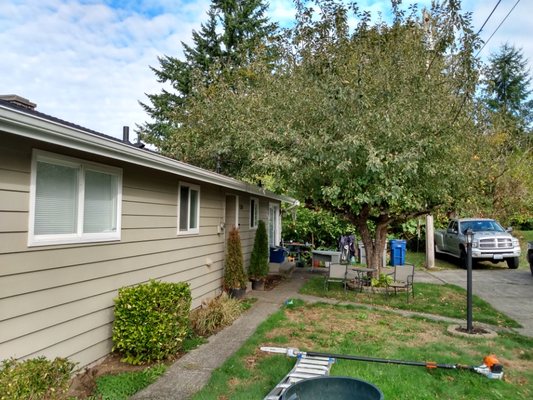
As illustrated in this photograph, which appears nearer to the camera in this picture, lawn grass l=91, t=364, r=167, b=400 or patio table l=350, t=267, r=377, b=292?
lawn grass l=91, t=364, r=167, b=400

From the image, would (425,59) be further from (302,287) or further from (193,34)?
(193,34)

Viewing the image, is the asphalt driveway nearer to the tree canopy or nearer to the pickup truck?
the pickup truck

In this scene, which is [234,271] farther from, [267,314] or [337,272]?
[337,272]

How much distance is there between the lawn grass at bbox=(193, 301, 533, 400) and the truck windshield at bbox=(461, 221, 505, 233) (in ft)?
29.5

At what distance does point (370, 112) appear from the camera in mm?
7355

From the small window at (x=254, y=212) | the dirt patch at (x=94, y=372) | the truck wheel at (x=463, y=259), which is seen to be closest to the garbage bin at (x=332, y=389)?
the dirt patch at (x=94, y=372)

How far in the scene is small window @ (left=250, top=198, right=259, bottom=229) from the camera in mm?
11368

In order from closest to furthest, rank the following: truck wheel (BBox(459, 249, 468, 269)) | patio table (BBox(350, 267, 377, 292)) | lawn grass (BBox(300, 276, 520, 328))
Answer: lawn grass (BBox(300, 276, 520, 328)), patio table (BBox(350, 267, 377, 292)), truck wheel (BBox(459, 249, 468, 269))

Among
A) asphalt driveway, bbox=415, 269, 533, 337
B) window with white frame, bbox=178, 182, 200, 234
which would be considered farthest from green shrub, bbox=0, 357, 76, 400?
asphalt driveway, bbox=415, 269, 533, 337

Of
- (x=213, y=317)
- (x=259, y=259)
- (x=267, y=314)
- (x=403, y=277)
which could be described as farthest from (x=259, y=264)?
(x=213, y=317)

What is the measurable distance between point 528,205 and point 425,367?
19900mm

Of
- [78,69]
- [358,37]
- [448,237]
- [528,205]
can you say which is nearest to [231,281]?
[358,37]

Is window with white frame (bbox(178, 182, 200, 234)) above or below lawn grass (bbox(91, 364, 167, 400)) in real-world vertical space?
above

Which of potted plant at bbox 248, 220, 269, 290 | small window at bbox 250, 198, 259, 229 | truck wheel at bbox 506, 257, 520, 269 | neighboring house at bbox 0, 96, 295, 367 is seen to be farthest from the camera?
truck wheel at bbox 506, 257, 520, 269
